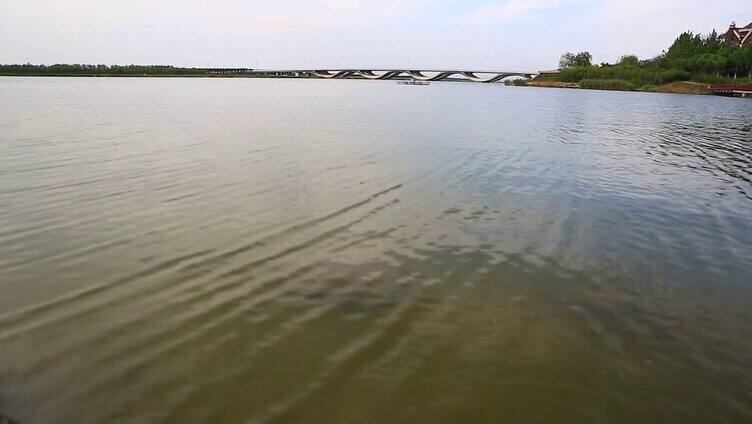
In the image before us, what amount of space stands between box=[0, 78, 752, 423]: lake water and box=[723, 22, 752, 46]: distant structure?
17845 centimetres

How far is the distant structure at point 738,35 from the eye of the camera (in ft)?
493

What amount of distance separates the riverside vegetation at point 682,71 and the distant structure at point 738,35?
296 centimetres

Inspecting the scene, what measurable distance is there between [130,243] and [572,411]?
8.68m

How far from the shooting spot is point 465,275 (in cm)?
866

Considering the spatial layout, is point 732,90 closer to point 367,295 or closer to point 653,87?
point 653,87

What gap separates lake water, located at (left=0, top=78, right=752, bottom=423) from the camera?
213 inches

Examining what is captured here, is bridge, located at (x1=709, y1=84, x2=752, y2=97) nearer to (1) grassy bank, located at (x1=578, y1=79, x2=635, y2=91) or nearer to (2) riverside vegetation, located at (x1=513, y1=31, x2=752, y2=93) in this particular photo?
(2) riverside vegetation, located at (x1=513, y1=31, x2=752, y2=93)

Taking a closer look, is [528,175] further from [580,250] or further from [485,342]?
[485,342]

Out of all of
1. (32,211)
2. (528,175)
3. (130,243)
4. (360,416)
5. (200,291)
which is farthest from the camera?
(528,175)

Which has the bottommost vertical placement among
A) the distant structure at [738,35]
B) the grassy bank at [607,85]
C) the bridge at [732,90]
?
the bridge at [732,90]

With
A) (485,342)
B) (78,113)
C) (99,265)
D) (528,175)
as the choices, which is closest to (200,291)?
(99,265)

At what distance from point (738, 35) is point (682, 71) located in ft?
173

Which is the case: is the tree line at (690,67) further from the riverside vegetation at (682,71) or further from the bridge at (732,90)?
the bridge at (732,90)

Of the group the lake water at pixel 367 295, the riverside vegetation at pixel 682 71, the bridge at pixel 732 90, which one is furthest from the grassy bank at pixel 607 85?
the lake water at pixel 367 295
